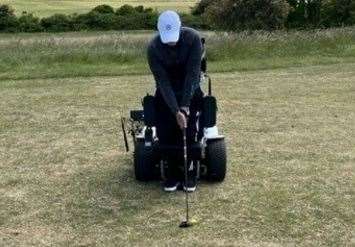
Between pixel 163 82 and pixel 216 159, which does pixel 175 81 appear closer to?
pixel 163 82

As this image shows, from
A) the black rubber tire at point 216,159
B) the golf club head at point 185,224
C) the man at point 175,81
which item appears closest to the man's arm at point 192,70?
the man at point 175,81

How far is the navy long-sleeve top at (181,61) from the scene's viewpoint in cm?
691

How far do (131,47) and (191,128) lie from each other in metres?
13.1

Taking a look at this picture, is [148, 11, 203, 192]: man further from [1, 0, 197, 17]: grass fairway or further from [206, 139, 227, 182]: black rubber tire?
[1, 0, 197, 17]: grass fairway

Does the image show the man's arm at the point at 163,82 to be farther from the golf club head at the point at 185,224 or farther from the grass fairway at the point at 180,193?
the golf club head at the point at 185,224

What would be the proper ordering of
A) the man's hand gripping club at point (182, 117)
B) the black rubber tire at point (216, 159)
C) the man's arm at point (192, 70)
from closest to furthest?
the man's hand gripping club at point (182, 117), the man's arm at point (192, 70), the black rubber tire at point (216, 159)

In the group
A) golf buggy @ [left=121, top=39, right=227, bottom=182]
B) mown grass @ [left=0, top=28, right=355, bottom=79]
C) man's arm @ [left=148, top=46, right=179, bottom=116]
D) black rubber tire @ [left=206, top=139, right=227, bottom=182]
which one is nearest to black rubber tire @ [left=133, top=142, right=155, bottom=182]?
golf buggy @ [left=121, top=39, right=227, bottom=182]

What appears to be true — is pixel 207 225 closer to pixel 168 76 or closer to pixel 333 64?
pixel 168 76

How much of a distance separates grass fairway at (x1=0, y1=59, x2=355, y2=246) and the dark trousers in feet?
1.81

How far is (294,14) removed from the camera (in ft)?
212

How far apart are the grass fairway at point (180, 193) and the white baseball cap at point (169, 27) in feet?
5.35

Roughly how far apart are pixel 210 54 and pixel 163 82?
457 inches

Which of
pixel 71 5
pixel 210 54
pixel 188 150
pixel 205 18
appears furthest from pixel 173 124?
pixel 71 5

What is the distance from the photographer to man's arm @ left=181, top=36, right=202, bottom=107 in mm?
6887
